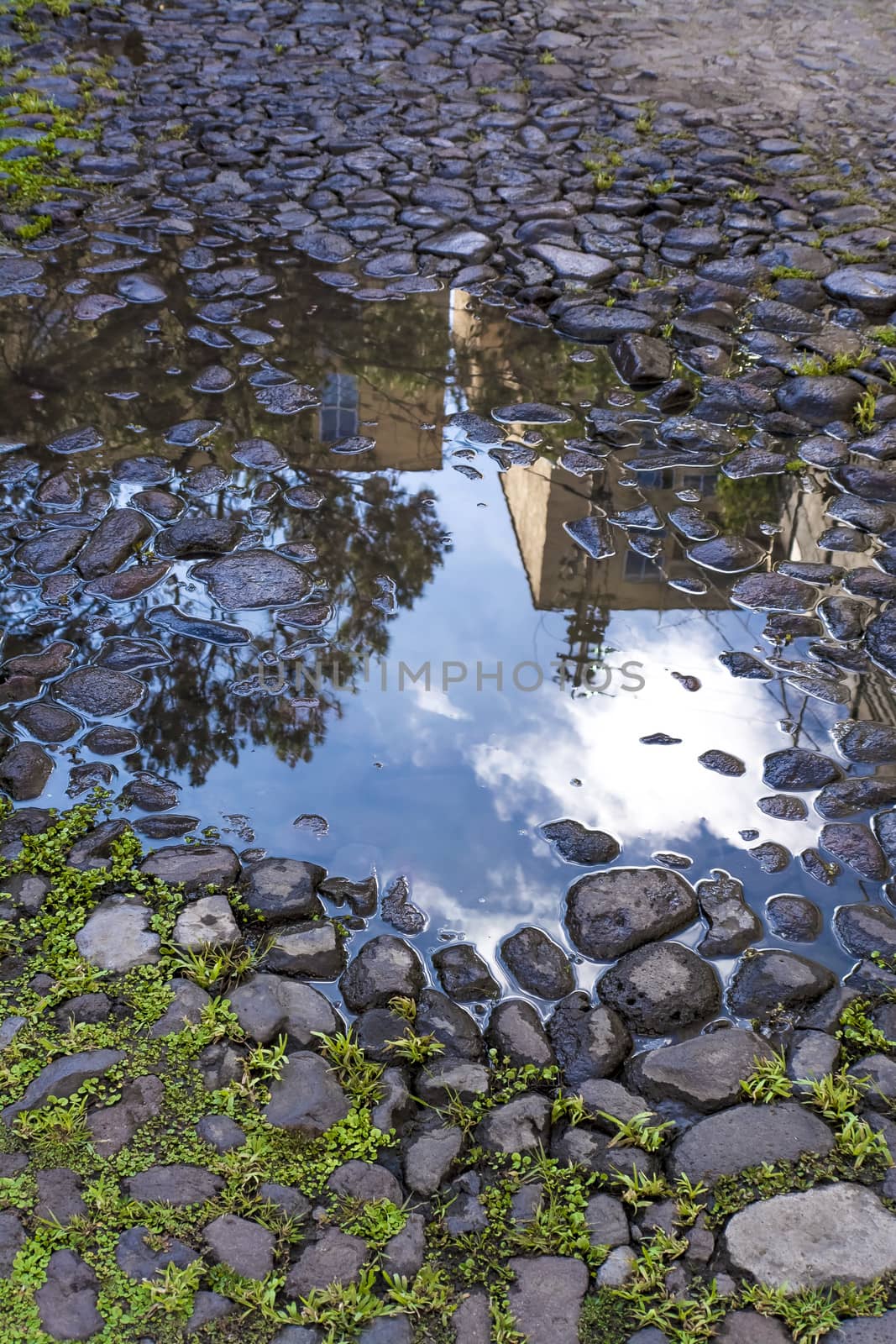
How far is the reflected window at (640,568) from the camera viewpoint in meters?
4.95

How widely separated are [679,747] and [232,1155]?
2.21m

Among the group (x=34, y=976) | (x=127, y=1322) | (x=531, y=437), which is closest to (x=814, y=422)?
(x=531, y=437)

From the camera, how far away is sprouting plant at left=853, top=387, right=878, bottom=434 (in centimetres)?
572

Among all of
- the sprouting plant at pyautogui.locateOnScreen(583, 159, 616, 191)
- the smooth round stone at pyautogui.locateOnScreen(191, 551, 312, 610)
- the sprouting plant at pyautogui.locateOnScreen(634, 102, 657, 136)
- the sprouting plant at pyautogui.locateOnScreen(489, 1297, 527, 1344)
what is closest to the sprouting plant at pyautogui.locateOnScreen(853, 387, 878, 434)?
the smooth round stone at pyautogui.locateOnScreen(191, 551, 312, 610)

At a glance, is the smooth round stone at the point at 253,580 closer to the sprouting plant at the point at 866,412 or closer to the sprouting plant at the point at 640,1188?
the sprouting plant at the point at 640,1188

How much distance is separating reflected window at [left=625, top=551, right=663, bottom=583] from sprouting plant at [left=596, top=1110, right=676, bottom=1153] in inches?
105

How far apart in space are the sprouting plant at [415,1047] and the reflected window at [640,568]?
8.51 feet

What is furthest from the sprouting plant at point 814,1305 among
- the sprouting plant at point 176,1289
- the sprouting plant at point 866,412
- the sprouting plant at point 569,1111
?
the sprouting plant at point 866,412

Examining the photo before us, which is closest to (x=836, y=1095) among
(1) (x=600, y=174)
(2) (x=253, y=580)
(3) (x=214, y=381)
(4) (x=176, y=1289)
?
(4) (x=176, y=1289)

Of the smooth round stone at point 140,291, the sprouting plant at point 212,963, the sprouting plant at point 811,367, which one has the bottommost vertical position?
the sprouting plant at point 212,963

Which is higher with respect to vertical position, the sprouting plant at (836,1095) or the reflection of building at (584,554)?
the reflection of building at (584,554)

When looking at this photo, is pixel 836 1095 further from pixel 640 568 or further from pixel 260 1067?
pixel 640 568

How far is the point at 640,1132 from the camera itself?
9.26 feet

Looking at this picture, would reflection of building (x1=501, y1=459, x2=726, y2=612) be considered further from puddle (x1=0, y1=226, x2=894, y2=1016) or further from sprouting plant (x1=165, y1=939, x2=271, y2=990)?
sprouting plant (x1=165, y1=939, x2=271, y2=990)
